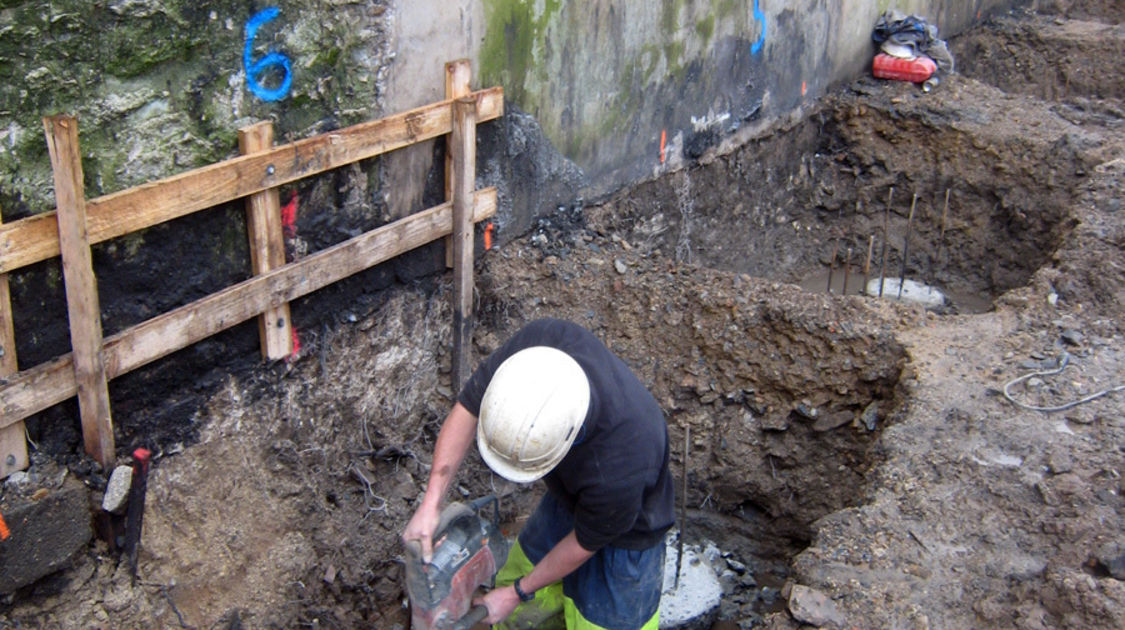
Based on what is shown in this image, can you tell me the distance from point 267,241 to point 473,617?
170cm

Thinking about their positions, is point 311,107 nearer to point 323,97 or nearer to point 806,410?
point 323,97

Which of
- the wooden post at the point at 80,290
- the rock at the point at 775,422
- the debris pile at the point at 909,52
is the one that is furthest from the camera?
the debris pile at the point at 909,52

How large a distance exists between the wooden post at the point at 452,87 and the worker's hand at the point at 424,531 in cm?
198

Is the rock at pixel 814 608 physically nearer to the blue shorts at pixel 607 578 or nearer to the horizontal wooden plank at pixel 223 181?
the blue shorts at pixel 607 578

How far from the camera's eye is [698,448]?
212 inches

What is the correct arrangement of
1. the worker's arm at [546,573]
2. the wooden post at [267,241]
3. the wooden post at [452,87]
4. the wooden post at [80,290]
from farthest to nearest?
the wooden post at [452,87], the wooden post at [267,241], the worker's arm at [546,573], the wooden post at [80,290]

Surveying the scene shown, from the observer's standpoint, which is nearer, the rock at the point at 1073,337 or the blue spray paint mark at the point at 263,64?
the blue spray paint mark at the point at 263,64

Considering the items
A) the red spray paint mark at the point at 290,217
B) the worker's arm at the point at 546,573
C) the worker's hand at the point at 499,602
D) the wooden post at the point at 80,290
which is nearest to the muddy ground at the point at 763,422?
the wooden post at the point at 80,290

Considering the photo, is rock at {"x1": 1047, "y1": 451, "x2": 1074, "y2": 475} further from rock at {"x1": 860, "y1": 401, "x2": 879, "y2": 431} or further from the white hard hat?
the white hard hat

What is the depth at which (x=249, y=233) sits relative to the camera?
13.1ft

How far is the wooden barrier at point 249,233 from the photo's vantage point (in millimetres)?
3240

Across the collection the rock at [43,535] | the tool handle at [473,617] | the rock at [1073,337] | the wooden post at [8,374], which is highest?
the wooden post at [8,374]

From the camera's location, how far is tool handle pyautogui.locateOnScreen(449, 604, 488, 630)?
11.2 feet

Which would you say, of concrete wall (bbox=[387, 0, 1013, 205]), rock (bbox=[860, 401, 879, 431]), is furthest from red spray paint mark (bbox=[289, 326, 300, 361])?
rock (bbox=[860, 401, 879, 431])
